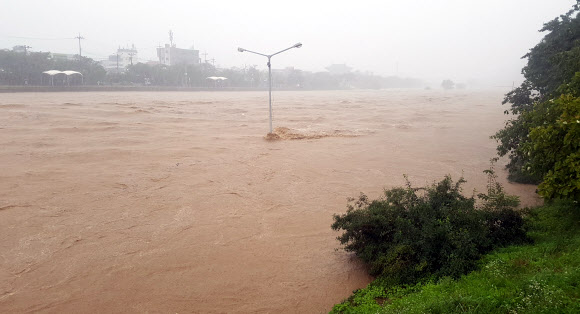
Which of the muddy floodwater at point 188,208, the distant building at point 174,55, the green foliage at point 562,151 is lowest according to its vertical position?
the muddy floodwater at point 188,208

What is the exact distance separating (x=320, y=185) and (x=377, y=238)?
6.27 m

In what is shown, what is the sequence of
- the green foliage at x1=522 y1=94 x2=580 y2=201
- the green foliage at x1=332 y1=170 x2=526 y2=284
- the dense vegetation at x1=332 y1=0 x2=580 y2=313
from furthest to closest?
1. the green foliage at x1=332 y1=170 x2=526 y2=284
2. the green foliage at x1=522 y1=94 x2=580 y2=201
3. the dense vegetation at x1=332 y1=0 x2=580 y2=313

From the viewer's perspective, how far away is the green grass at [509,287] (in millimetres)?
4508

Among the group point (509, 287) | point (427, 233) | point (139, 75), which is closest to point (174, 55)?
point (139, 75)

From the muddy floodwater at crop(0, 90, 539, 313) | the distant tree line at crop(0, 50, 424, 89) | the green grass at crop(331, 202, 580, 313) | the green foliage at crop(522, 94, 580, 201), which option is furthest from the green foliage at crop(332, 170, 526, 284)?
the distant tree line at crop(0, 50, 424, 89)

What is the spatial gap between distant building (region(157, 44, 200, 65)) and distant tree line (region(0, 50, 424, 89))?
18.9m

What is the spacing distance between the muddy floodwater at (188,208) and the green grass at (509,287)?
941mm

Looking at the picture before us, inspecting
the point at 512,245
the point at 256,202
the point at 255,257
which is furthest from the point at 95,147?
the point at 512,245

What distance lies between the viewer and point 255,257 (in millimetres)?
8406

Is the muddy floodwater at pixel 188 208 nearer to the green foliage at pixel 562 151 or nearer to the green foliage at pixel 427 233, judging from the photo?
the green foliage at pixel 427 233

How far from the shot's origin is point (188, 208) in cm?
1133

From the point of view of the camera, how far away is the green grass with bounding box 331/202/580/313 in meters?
4.51

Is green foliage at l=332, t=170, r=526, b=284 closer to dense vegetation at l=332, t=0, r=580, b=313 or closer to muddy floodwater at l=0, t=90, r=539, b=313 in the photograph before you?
dense vegetation at l=332, t=0, r=580, b=313

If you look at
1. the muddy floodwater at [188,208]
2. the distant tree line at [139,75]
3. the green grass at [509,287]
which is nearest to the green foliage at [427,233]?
the green grass at [509,287]
